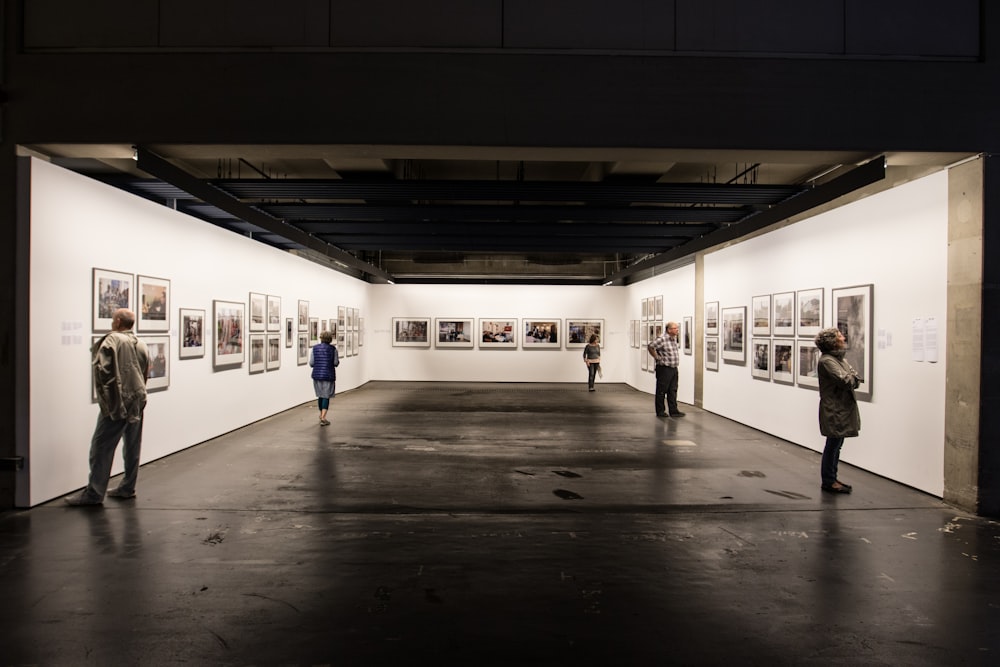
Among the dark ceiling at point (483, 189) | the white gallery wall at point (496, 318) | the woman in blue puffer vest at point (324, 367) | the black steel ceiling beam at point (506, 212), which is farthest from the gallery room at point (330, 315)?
the white gallery wall at point (496, 318)

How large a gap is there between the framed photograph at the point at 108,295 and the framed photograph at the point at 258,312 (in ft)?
11.5

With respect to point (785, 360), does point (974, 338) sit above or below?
above

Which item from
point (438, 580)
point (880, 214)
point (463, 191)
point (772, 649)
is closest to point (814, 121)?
point (880, 214)

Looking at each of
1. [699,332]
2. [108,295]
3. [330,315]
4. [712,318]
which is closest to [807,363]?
[712,318]

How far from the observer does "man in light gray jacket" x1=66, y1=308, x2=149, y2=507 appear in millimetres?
5473

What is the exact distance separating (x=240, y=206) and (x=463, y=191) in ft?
10.2

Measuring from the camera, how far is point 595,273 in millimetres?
20094

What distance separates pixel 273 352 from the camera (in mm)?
11500

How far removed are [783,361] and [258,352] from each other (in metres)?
9.33

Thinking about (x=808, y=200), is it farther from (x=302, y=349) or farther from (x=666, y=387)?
(x=302, y=349)

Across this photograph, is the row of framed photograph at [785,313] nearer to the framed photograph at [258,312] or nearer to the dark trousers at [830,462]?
the dark trousers at [830,462]

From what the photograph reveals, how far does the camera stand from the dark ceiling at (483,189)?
19.4ft

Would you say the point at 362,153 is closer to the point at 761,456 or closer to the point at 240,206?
the point at 240,206

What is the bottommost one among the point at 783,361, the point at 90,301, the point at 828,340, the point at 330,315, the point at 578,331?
the point at 783,361
